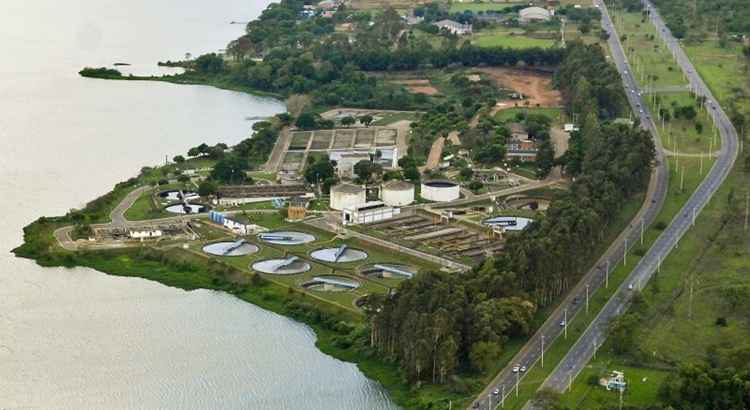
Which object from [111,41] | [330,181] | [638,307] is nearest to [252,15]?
[111,41]

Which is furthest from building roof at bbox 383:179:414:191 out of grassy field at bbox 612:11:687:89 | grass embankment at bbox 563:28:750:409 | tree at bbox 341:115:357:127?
grassy field at bbox 612:11:687:89

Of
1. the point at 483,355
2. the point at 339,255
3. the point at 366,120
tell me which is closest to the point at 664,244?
the point at 339,255

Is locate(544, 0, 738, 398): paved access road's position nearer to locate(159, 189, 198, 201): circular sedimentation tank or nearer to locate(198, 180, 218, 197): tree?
locate(198, 180, 218, 197): tree

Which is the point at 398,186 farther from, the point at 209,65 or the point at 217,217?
the point at 209,65

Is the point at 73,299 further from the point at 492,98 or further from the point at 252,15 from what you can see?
the point at 252,15

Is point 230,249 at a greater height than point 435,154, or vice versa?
point 435,154
